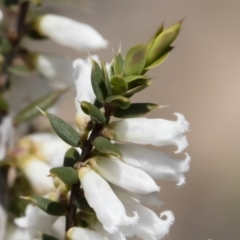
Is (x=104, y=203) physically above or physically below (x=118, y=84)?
below

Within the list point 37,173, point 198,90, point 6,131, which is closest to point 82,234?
point 37,173

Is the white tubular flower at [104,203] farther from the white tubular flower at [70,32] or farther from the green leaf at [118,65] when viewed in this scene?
the white tubular flower at [70,32]

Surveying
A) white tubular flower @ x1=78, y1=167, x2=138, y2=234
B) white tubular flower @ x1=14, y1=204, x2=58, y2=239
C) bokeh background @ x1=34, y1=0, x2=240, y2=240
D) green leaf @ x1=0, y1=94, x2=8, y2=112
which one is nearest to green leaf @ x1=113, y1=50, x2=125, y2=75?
white tubular flower @ x1=78, y1=167, x2=138, y2=234

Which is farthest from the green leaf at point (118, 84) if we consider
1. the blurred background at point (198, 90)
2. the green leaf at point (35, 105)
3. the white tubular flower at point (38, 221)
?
the blurred background at point (198, 90)

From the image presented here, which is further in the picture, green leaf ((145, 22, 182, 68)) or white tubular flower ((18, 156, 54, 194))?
white tubular flower ((18, 156, 54, 194))

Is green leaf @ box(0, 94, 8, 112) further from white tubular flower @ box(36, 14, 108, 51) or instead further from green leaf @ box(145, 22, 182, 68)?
green leaf @ box(145, 22, 182, 68)

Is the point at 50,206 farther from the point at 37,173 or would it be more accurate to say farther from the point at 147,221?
the point at 37,173
